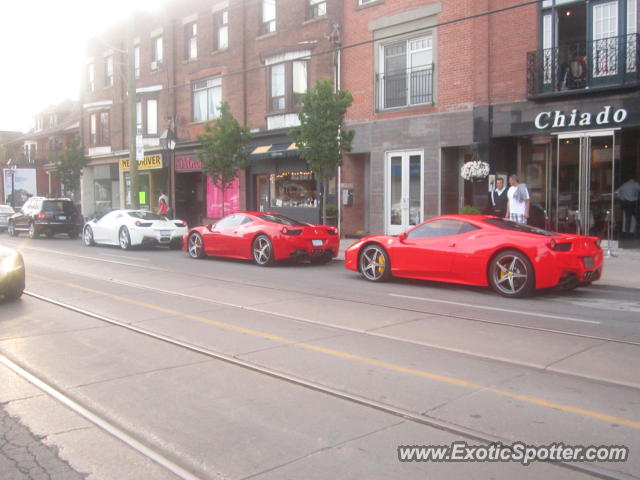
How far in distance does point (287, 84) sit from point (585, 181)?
11.7 meters

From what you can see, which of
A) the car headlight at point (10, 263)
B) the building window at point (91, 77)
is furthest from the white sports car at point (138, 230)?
the building window at point (91, 77)

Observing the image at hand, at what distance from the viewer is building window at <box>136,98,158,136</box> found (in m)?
30.8

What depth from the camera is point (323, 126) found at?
17250mm

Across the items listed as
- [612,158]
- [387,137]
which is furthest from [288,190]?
[612,158]

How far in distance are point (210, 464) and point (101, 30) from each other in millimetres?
36040

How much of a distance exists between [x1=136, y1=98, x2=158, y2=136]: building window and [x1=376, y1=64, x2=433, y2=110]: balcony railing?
48.0ft

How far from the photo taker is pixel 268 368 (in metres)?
5.74

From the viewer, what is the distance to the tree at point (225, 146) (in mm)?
21594

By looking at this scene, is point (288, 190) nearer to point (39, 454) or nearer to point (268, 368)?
point (268, 368)

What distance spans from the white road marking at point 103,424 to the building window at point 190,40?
2450 centimetres

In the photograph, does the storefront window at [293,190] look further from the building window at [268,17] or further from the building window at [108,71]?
the building window at [108,71]

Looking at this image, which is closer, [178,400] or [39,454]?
[39,454]

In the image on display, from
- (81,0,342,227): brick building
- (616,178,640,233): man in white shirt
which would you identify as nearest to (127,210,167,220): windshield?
(81,0,342,227): brick building

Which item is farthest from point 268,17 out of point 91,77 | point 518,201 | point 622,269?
point 622,269
